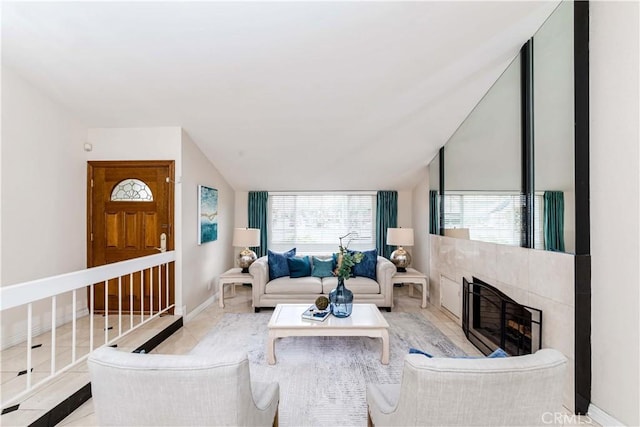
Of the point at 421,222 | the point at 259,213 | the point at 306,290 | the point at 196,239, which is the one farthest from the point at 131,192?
the point at 421,222

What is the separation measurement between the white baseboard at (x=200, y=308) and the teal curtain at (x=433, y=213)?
11.8 feet

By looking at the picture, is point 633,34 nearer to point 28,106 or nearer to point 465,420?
point 465,420

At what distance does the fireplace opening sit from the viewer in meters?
2.46

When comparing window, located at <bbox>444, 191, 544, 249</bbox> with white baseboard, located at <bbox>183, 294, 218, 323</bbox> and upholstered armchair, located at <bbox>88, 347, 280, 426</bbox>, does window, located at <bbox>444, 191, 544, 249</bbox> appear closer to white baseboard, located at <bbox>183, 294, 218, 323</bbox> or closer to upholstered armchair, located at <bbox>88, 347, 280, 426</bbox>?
upholstered armchair, located at <bbox>88, 347, 280, 426</bbox>

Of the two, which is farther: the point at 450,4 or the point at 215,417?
the point at 450,4

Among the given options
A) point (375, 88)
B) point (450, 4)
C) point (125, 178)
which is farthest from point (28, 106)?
point (450, 4)

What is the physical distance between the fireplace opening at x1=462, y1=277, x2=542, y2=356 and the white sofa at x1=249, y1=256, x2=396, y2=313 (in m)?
1.05

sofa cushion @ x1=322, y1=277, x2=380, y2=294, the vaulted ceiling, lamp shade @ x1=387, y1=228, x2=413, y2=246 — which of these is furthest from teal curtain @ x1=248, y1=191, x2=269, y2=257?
lamp shade @ x1=387, y1=228, x2=413, y2=246

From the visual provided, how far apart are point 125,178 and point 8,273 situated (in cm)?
147

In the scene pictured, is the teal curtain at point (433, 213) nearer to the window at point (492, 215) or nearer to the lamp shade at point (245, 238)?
the window at point (492, 215)

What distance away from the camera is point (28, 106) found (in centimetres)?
294

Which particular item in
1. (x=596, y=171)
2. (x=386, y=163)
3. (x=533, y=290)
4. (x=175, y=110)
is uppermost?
(x=175, y=110)

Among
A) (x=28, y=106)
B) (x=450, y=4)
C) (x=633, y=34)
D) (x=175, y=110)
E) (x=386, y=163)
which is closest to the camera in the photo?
(x=633, y=34)

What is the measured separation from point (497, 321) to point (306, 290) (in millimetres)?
2357
